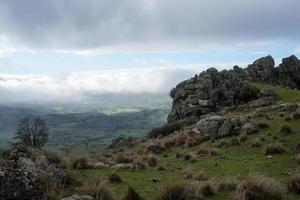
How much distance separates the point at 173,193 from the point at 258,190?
92.5 inches

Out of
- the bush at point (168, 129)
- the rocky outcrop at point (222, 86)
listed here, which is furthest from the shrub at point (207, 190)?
the rocky outcrop at point (222, 86)

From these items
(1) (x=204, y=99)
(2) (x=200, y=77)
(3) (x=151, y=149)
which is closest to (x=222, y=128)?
(3) (x=151, y=149)

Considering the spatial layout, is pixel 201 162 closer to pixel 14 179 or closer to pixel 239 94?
pixel 14 179

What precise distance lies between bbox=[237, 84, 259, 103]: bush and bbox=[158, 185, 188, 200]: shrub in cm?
4444

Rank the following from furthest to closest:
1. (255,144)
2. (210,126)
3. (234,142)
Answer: (210,126) → (234,142) → (255,144)

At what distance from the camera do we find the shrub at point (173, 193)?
40.9 ft

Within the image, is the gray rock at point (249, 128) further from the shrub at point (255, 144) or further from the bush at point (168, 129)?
the bush at point (168, 129)

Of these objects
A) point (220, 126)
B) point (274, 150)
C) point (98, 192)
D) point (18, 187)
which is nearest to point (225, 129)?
point (220, 126)

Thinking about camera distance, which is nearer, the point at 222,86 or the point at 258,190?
the point at 258,190

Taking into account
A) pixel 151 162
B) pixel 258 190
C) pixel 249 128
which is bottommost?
pixel 151 162

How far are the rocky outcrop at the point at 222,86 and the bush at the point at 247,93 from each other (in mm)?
737

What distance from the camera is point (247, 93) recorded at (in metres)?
55.7

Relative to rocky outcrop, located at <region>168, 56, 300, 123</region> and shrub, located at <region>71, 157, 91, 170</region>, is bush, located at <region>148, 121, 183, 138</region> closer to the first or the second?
rocky outcrop, located at <region>168, 56, 300, 123</region>

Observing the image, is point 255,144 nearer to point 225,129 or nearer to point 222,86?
point 225,129
